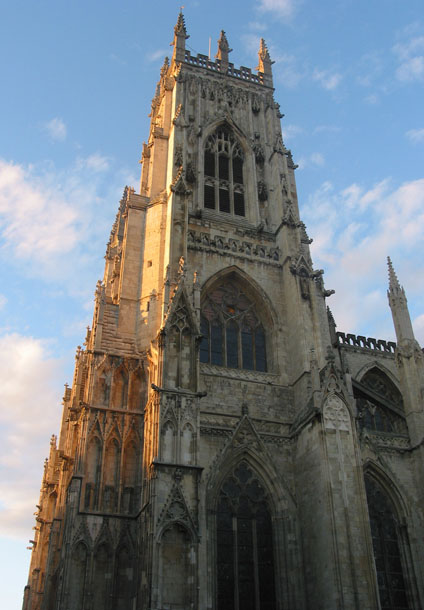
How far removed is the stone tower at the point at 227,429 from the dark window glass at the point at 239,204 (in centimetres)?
7

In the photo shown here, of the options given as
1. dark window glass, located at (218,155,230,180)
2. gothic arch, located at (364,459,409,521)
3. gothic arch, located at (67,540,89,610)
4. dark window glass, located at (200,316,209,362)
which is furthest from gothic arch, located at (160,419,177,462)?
dark window glass, located at (218,155,230,180)

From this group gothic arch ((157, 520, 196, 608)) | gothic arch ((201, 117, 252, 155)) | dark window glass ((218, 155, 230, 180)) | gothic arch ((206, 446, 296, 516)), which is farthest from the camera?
gothic arch ((201, 117, 252, 155))

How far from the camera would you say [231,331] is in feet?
75.5

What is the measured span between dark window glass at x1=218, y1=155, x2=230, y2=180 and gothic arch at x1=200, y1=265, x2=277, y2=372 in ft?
19.8

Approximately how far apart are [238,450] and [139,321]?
5514 mm

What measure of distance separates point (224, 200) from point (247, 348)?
762 cm

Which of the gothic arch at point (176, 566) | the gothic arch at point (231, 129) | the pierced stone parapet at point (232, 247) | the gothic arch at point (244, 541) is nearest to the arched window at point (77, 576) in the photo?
the gothic arch at point (176, 566)

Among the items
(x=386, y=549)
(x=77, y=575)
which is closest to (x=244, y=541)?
(x=77, y=575)

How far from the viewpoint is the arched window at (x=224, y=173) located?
27.1 metres

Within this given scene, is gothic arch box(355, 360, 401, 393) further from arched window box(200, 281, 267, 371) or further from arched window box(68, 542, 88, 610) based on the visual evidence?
arched window box(68, 542, 88, 610)

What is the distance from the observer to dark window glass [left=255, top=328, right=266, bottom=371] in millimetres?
22592

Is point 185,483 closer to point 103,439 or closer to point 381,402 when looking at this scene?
point 103,439

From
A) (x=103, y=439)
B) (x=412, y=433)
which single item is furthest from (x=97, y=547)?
(x=412, y=433)

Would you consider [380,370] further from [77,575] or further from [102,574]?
[77,575]
